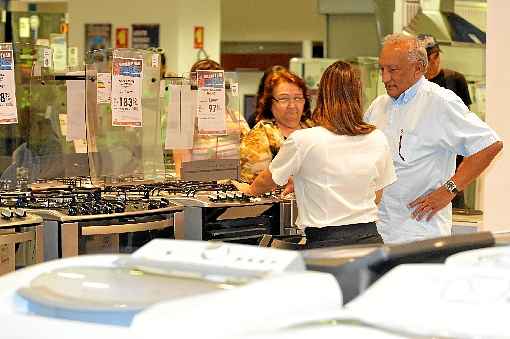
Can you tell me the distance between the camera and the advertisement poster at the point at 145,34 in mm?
11570

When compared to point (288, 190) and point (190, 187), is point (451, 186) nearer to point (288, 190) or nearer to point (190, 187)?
point (288, 190)

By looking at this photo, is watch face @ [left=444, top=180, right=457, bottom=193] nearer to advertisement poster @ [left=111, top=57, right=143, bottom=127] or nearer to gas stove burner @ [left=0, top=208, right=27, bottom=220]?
advertisement poster @ [left=111, top=57, right=143, bottom=127]

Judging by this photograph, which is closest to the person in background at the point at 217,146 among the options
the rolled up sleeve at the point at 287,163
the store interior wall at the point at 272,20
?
the rolled up sleeve at the point at 287,163

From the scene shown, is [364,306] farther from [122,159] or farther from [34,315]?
[122,159]

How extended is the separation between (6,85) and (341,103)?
1444 millimetres

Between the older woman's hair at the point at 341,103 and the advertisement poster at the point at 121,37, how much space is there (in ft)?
24.5

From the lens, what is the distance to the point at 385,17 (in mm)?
7879

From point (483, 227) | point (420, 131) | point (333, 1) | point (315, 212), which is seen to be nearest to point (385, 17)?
point (333, 1)

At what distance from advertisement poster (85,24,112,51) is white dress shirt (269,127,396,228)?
7.62 meters

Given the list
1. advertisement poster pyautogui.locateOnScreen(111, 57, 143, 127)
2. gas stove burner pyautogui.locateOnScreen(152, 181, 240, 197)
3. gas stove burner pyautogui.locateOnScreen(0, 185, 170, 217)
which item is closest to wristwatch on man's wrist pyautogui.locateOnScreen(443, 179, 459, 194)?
gas stove burner pyautogui.locateOnScreen(152, 181, 240, 197)

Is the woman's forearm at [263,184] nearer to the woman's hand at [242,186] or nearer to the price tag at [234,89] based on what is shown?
the woman's hand at [242,186]

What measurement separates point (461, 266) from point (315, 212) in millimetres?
2717

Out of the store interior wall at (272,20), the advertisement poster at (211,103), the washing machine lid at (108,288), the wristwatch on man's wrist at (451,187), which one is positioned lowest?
the wristwatch on man's wrist at (451,187)

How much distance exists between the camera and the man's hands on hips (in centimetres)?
468
